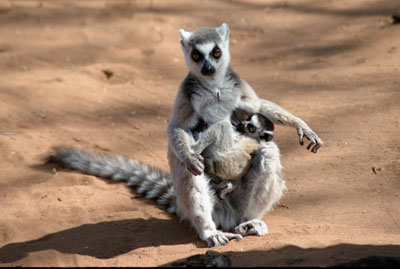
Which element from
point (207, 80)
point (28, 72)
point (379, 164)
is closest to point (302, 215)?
point (379, 164)

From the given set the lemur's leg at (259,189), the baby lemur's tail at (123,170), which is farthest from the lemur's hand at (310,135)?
the baby lemur's tail at (123,170)

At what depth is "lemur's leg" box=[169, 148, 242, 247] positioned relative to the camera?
457cm

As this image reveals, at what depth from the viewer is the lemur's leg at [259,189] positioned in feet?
15.6

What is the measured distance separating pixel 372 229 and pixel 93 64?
6.54m

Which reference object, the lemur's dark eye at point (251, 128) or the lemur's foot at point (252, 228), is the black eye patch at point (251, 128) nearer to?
the lemur's dark eye at point (251, 128)

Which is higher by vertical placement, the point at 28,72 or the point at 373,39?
the point at 373,39

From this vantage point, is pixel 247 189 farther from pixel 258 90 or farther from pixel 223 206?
pixel 258 90

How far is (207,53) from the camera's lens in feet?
15.8

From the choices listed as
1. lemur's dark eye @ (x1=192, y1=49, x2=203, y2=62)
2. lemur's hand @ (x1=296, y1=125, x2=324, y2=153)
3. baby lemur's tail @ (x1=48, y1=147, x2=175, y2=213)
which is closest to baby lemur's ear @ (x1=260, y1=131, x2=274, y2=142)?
lemur's hand @ (x1=296, y1=125, x2=324, y2=153)

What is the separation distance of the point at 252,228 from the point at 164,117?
3334mm

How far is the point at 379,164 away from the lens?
5711 mm

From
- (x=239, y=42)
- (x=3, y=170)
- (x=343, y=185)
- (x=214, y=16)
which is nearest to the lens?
(x=343, y=185)

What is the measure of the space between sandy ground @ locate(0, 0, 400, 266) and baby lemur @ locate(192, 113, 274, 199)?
24.6 inches

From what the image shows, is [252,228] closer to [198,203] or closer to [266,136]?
[198,203]
